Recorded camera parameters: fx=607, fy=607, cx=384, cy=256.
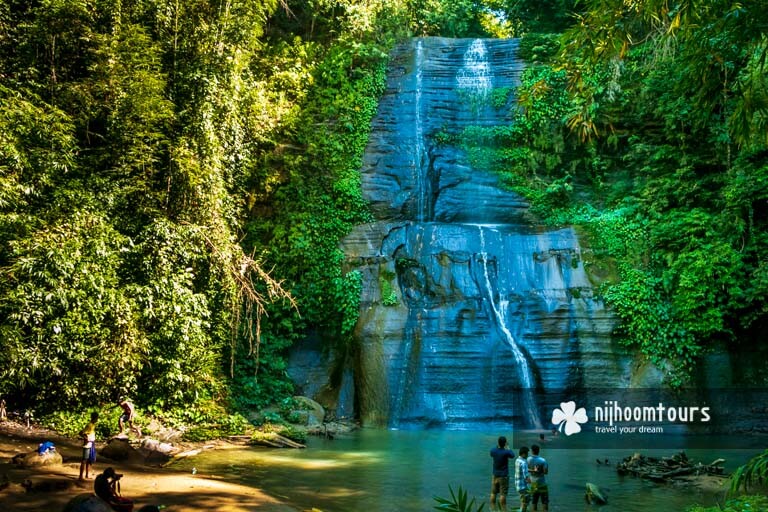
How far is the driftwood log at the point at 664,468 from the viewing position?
888 cm

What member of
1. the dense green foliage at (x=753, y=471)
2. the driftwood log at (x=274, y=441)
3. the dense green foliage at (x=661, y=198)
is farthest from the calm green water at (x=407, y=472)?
the dense green foliage at (x=753, y=471)

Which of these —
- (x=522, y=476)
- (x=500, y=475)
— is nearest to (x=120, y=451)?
(x=500, y=475)

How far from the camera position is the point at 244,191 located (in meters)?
15.3

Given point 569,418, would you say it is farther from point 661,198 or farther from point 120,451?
point 120,451

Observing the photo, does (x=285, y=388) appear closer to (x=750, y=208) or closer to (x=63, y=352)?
(x=63, y=352)

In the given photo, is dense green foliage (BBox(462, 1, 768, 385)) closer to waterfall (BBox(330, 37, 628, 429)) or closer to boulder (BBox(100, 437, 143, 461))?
waterfall (BBox(330, 37, 628, 429))

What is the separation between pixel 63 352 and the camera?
10328 mm

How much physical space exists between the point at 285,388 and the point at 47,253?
6455mm

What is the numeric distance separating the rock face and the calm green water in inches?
52.9

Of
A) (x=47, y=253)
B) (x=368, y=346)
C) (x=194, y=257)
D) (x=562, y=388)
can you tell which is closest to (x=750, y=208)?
(x=562, y=388)

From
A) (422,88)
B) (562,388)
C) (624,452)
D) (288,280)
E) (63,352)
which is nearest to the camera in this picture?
(63,352)

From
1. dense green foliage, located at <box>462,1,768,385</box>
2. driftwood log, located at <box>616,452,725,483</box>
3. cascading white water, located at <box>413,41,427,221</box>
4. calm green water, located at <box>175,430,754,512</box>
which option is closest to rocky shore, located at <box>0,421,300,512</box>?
calm green water, located at <box>175,430,754,512</box>

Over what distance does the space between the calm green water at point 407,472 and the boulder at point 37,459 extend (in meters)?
1.82

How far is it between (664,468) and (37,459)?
898 cm
